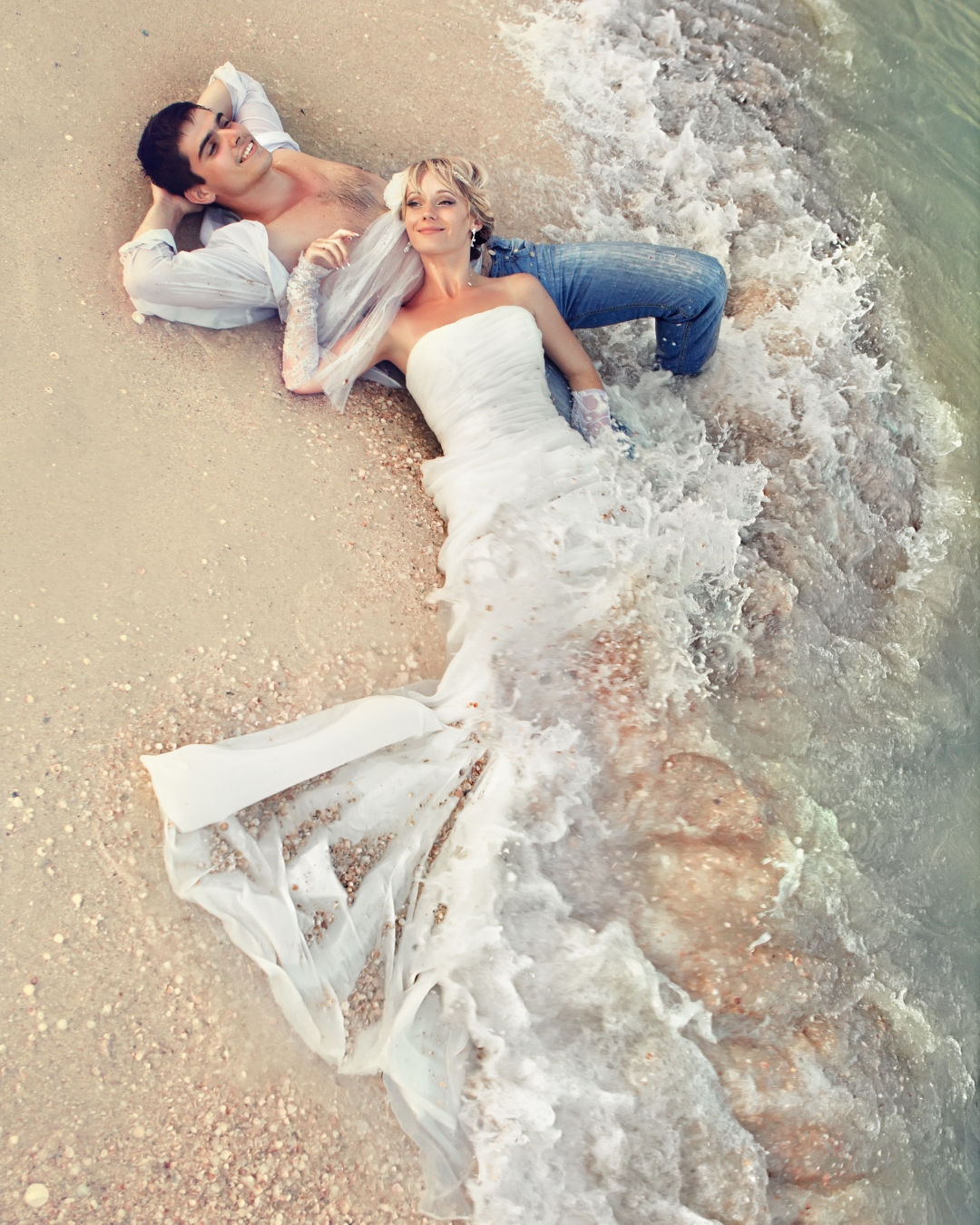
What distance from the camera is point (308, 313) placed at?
317cm

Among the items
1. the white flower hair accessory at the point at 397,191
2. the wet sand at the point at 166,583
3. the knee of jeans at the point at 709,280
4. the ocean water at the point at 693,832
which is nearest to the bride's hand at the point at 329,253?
the white flower hair accessory at the point at 397,191

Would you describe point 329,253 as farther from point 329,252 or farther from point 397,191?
point 397,191

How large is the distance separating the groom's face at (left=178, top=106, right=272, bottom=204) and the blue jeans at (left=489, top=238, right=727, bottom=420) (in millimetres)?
972

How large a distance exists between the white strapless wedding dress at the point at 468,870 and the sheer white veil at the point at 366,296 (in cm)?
70

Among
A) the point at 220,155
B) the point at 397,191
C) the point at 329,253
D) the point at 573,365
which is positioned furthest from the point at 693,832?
the point at 220,155

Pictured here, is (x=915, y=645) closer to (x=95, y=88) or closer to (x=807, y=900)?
(x=807, y=900)

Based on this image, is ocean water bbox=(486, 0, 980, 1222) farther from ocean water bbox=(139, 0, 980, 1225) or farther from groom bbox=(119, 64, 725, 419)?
groom bbox=(119, 64, 725, 419)

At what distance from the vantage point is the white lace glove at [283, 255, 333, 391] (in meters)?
3.17

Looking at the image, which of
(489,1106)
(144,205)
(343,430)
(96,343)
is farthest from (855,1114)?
(144,205)

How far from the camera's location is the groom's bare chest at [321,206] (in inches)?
131

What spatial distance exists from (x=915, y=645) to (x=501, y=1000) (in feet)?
7.00

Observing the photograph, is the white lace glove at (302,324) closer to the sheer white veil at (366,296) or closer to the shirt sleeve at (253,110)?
the sheer white veil at (366,296)

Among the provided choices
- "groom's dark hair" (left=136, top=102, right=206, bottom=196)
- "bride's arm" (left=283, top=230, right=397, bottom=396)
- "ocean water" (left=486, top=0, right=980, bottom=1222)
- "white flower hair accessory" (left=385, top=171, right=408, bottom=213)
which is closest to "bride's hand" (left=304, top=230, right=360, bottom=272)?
"bride's arm" (left=283, top=230, right=397, bottom=396)

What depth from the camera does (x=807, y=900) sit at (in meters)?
2.75
